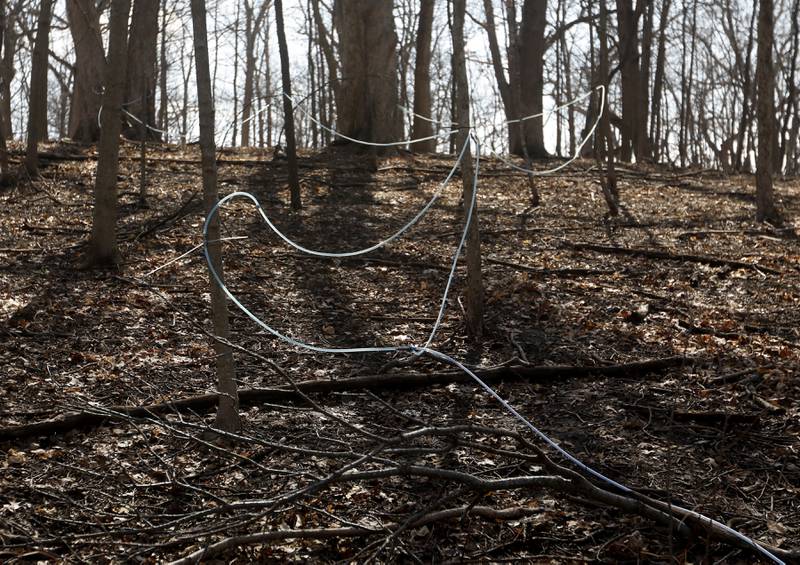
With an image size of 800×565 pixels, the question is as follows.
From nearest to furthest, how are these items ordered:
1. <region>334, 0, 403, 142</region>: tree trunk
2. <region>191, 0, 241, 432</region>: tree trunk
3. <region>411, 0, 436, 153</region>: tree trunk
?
<region>191, 0, 241, 432</region>: tree trunk, <region>334, 0, 403, 142</region>: tree trunk, <region>411, 0, 436, 153</region>: tree trunk

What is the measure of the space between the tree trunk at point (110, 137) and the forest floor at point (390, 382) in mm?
372

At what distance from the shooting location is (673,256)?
9078 mm

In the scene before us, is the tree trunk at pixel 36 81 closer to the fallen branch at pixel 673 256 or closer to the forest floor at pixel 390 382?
the forest floor at pixel 390 382

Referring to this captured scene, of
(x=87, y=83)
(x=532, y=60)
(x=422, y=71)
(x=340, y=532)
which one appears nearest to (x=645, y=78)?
(x=532, y=60)

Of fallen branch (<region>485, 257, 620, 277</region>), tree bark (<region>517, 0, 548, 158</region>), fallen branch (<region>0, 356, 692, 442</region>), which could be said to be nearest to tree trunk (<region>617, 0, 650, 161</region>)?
Answer: tree bark (<region>517, 0, 548, 158</region>)

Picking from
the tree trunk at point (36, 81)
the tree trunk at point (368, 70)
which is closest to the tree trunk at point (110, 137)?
the tree trunk at point (36, 81)

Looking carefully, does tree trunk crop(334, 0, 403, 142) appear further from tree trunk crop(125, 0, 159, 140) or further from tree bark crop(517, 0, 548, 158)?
tree bark crop(517, 0, 548, 158)

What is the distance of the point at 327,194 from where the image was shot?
12055 mm

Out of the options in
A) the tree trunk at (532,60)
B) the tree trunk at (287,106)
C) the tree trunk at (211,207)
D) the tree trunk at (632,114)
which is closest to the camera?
the tree trunk at (211,207)

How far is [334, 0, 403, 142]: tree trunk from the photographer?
1431cm

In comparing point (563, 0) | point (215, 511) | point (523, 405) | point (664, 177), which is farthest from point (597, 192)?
point (563, 0)

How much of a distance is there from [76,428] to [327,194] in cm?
740

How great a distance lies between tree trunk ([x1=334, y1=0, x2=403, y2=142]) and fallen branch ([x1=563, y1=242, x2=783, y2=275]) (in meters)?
5.76

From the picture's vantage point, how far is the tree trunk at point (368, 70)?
14.3 metres
